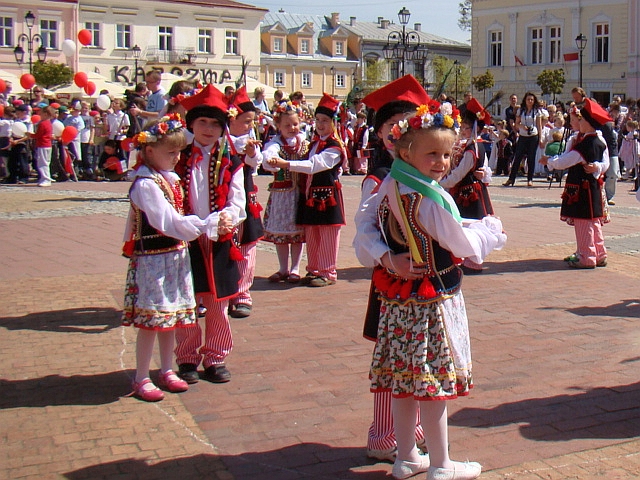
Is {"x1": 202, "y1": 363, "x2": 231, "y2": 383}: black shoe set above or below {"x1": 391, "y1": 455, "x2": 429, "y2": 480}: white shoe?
above

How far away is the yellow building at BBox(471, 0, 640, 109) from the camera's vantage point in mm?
→ 50000

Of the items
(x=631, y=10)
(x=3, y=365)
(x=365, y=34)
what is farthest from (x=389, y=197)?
(x=365, y=34)

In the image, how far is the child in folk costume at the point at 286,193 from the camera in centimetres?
843

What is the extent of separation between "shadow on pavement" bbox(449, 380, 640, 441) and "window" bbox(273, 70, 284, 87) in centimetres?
7932

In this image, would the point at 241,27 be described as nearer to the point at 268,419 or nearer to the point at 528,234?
the point at 528,234

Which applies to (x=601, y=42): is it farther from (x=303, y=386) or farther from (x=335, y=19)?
(x=303, y=386)

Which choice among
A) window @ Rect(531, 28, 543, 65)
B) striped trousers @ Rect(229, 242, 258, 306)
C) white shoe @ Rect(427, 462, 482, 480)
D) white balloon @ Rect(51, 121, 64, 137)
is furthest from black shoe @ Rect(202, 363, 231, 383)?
window @ Rect(531, 28, 543, 65)

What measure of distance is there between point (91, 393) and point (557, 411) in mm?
2785

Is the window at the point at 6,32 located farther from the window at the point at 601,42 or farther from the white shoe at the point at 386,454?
the white shoe at the point at 386,454

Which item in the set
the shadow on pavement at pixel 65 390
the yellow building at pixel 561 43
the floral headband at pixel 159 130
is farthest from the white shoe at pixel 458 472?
the yellow building at pixel 561 43

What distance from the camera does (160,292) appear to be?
5188 mm

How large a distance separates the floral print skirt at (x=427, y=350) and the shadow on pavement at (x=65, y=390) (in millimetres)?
2095

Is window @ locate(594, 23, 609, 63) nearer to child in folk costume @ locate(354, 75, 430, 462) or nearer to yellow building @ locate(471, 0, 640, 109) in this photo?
yellow building @ locate(471, 0, 640, 109)

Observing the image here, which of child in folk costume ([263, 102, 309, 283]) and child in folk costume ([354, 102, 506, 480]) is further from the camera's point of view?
child in folk costume ([263, 102, 309, 283])
